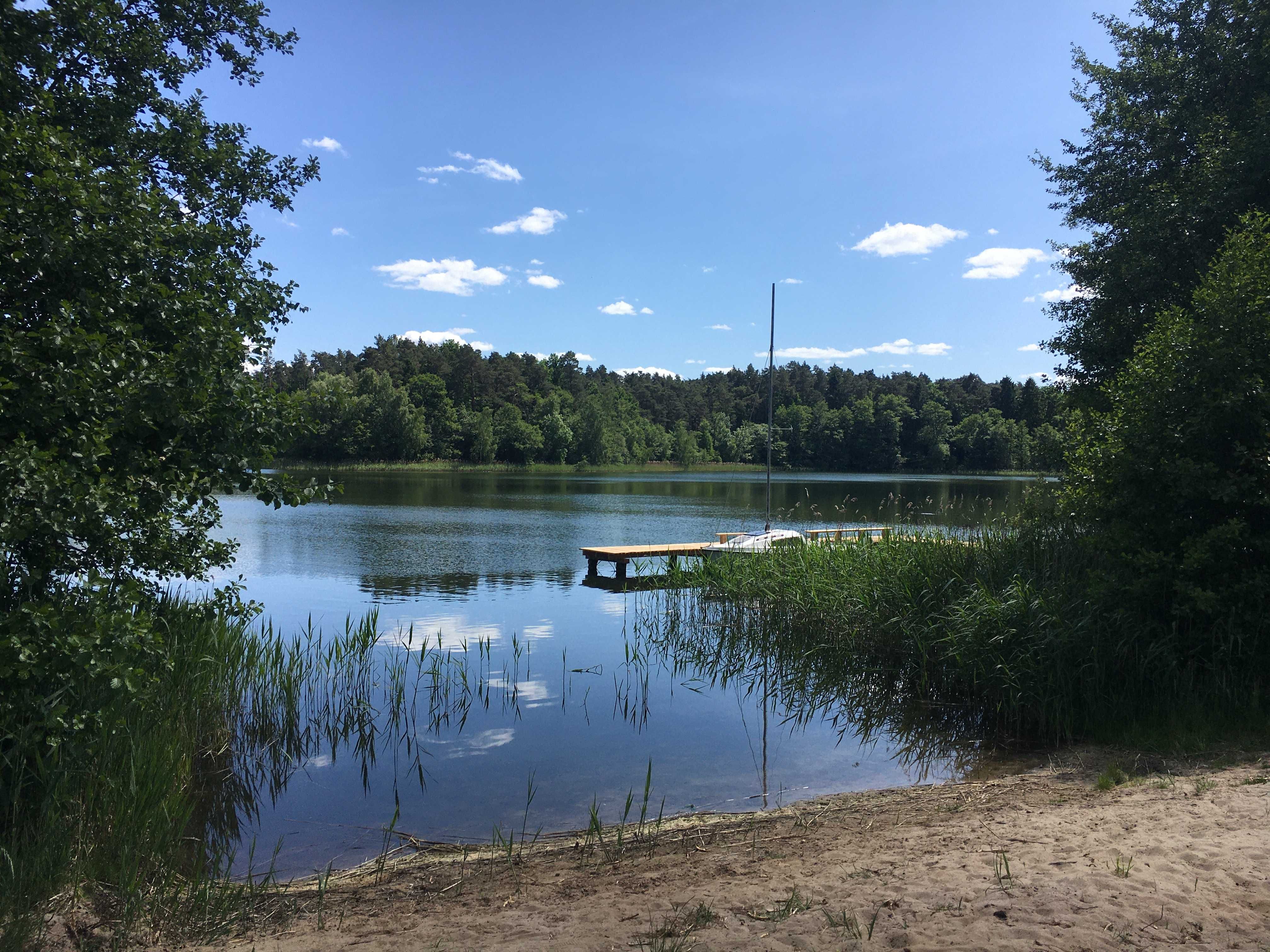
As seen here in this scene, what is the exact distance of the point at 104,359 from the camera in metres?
5.05

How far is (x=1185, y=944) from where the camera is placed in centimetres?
327

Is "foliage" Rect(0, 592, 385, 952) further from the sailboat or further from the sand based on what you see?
the sailboat

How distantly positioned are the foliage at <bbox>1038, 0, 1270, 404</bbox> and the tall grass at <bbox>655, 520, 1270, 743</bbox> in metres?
5.62

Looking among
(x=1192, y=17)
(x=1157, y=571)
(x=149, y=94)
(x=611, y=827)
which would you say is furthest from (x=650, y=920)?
(x=1192, y=17)

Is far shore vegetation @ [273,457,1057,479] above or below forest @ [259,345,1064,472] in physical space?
below

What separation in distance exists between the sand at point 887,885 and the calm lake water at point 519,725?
3.49 feet

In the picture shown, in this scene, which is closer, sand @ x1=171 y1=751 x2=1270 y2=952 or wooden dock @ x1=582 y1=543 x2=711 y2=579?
sand @ x1=171 y1=751 x2=1270 y2=952

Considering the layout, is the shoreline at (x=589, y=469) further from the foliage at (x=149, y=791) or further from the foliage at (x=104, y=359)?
the foliage at (x=149, y=791)

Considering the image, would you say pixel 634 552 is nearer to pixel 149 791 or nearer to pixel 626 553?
pixel 626 553

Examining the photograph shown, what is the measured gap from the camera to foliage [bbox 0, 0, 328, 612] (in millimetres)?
4727

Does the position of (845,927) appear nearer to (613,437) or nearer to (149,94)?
(149,94)

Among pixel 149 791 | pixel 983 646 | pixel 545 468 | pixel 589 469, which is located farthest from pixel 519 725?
pixel 589 469

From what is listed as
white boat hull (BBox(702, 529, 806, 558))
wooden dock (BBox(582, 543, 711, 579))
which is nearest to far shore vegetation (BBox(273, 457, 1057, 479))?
wooden dock (BBox(582, 543, 711, 579))

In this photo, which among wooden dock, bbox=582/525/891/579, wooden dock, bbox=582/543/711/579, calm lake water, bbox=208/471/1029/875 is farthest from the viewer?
wooden dock, bbox=582/543/711/579
